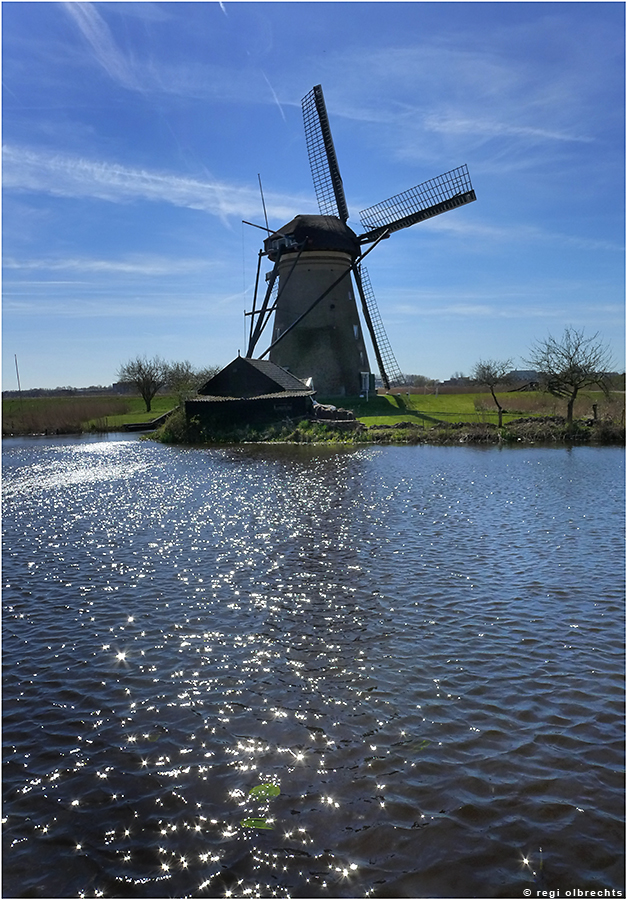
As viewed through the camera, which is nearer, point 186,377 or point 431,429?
point 431,429

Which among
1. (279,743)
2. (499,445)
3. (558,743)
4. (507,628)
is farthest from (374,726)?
(499,445)

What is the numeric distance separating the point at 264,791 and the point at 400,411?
3338 cm

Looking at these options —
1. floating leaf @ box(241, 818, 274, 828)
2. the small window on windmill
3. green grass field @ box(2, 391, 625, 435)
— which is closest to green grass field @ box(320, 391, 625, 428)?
green grass field @ box(2, 391, 625, 435)

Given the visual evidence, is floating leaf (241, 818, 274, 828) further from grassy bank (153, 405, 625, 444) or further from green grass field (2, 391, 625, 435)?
green grass field (2, 391, 625, 435)

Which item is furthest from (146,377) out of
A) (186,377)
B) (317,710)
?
(317,710)

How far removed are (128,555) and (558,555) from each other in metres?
7.20

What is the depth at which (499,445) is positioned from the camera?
28516mm

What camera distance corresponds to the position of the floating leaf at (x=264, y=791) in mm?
4398

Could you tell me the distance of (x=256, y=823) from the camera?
412cm

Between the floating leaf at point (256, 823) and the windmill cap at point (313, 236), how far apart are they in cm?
3447

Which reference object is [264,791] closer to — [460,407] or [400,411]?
[400,411]

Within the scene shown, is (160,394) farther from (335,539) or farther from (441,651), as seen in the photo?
(441,651)

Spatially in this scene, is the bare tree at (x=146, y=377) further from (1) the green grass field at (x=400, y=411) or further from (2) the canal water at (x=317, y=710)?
(2) the canal water at (x=317, y=710)

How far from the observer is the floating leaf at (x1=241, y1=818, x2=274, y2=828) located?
4098 mm
